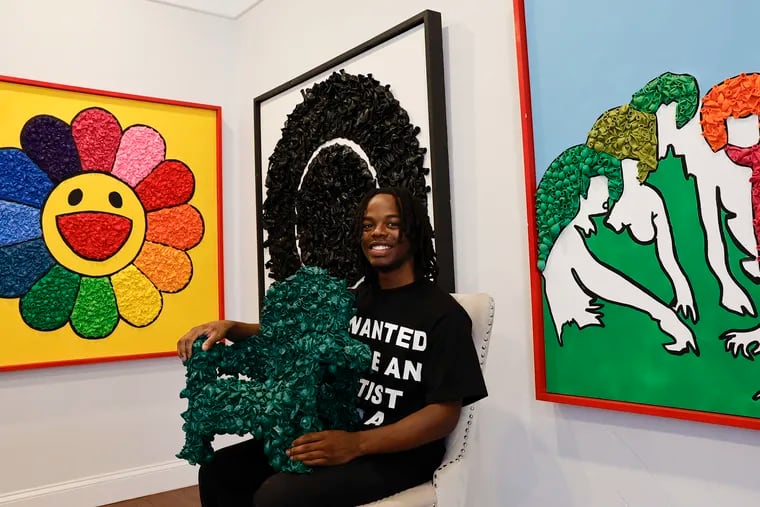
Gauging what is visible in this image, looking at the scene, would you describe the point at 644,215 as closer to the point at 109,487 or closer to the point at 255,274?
the point at 255,274

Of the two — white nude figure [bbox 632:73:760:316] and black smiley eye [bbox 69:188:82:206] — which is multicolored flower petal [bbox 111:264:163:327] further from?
white nude figure [bbox 632:73:760:316]

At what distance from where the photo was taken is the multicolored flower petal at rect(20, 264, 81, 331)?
236cm

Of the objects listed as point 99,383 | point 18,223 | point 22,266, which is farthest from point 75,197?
point 99,383

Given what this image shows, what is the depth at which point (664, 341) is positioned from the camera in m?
1.33

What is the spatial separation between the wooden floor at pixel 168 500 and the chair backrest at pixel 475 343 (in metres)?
1.53

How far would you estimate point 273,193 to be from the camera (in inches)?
100

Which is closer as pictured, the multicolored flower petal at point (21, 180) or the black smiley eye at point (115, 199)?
the multicolored flower petal at point (21, 180)

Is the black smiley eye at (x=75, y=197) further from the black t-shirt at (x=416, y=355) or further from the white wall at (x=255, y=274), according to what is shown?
the black t-shirt at (x=416, y=355)

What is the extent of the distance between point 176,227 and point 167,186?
0.61ft

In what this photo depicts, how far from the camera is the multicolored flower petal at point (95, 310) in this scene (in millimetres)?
2459

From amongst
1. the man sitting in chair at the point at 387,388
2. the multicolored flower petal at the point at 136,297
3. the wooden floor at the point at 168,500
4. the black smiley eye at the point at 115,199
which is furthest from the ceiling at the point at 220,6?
the wooden floor at the point at 168,500

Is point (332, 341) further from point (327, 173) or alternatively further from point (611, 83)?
point (327, 173)

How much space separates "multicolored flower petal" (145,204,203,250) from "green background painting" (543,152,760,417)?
1.83 metres

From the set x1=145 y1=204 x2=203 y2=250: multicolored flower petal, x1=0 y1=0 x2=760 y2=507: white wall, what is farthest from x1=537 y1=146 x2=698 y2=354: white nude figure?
x1=145 y1=204 x2=203 y2=250: multicolored flower petal
